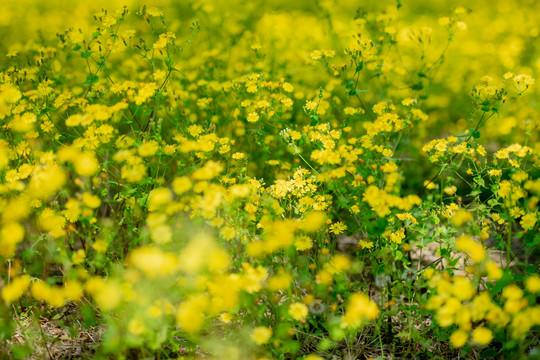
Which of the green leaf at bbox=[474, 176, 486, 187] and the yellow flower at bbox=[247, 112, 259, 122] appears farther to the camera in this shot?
the yellow flower at bbox=[247, 112, 259, 122]

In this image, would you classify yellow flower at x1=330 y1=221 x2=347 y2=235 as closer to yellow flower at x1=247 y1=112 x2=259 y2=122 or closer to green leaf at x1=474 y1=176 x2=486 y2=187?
green leaf at x1=474 y1=176 x2=486 y2=187

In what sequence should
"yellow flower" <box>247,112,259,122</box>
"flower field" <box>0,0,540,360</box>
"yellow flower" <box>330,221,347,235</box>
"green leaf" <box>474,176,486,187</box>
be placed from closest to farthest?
"flower field" <box>0,0,540,360</box>
"green leaf" <box>474,176,486,187</box>
"yellow flower" <box>330,221,347,235</box>
"yellow flower" <box>247,112,259,122</box>

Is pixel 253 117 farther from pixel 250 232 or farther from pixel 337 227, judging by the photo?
pixel 337 227

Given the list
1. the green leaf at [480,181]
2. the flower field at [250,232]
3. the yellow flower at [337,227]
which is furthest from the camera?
the yellow flower at [337,227]

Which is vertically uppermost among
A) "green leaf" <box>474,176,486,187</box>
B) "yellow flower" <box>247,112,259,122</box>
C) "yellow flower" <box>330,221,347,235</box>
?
"yellow flower" <box>247,112,259,122</box>

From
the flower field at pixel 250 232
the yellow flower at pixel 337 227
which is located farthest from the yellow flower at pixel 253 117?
the yellow flower at pixel 337 227

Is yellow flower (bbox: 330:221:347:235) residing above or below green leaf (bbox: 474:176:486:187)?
below

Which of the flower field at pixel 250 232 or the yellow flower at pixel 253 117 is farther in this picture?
the yellow flower at pixel 253 117

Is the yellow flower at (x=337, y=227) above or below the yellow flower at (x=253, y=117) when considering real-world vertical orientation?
below

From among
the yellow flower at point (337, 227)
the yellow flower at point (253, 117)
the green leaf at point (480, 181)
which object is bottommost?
the yellow flower at point (337, 227)

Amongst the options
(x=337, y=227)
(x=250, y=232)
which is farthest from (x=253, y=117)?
(x=337, y=227)

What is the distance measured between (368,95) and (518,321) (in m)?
3.12

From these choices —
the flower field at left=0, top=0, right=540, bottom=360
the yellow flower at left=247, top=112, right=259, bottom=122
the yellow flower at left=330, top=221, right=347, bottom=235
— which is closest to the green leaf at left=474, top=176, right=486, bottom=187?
the flower field at left=0, top=0, right=540, bottom=360

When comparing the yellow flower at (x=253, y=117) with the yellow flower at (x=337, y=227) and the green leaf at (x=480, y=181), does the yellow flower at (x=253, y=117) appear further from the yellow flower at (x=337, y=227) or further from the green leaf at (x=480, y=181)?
the green leaf at (x=480, y=181)
